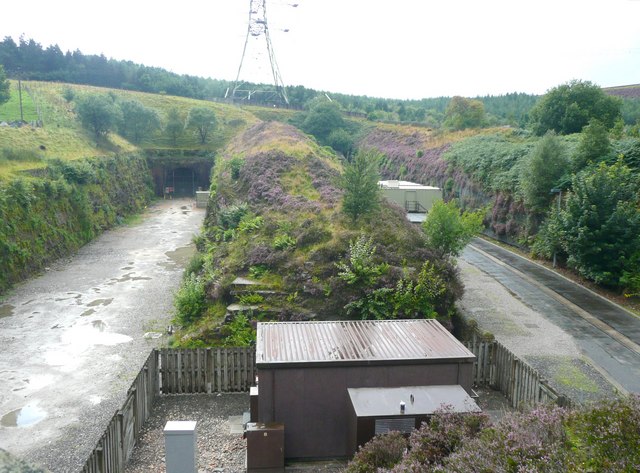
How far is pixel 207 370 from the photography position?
13.6m

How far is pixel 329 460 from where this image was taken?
34.9 ft

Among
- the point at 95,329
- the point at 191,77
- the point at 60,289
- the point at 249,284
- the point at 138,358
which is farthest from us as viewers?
the point at 191,77

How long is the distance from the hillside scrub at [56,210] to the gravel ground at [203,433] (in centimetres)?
1498

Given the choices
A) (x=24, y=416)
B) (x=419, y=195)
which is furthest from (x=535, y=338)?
(x=419, y=195)

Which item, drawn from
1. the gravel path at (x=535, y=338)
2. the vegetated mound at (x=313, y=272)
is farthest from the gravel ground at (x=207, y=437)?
the gravel path at (x=535, y=338)

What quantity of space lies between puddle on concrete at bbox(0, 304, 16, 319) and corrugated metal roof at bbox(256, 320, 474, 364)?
1367 cm

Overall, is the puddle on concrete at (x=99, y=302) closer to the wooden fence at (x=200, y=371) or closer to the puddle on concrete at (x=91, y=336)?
the puddle on concrete at (x=91, y=336)

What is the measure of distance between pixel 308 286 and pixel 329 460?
719 centimetres

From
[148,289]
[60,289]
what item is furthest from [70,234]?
[148,289]

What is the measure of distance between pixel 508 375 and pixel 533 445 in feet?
30.7

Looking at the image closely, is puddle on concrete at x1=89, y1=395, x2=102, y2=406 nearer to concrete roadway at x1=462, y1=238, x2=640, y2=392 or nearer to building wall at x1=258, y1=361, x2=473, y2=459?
building wall at x1=258, y1=361, x2=473, y2=459

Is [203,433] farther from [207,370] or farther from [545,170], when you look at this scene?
[545,170]

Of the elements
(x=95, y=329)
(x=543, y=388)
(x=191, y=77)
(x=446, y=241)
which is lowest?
(x=95, y=329)

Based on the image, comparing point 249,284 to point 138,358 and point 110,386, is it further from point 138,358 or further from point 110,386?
point 110,386
